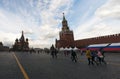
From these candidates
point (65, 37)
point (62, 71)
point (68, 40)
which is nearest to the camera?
point (62, 71)

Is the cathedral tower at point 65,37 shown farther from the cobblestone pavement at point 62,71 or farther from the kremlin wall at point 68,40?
the cobblestone pavement at point 62,71

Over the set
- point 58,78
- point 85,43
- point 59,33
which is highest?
point 59,33

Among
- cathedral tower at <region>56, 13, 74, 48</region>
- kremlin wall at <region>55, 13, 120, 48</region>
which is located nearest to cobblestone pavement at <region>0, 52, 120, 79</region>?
kremlin wall at <region>55, 13, 120, 48</region>

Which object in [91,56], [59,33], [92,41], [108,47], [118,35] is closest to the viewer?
[91,56]

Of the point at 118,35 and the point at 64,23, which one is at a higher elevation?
the point at 64,23

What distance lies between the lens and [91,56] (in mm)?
20844

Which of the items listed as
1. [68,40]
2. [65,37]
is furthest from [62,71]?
[65,37]

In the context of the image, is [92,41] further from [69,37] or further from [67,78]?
[67,78]

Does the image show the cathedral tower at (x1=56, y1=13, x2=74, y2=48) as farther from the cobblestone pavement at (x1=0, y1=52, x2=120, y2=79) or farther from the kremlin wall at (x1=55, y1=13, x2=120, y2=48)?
the cobblestone pavement at (x1=0, y1=52, x2=120, y2=79)

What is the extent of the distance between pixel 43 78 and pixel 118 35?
66.1m

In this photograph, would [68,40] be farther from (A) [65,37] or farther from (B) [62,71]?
(B) [62,71]

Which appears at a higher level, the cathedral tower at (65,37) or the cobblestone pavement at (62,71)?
the cathedral tower at (65,37)

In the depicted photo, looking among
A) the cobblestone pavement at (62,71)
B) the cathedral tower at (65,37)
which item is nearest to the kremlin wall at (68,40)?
the cathedral tower at (65,37)

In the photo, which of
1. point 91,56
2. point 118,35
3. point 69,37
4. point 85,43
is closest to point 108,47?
point 118,35
